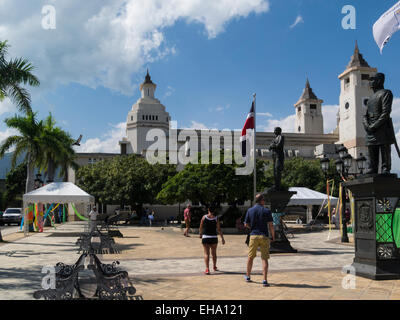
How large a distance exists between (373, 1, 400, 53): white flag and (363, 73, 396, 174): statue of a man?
1.78m

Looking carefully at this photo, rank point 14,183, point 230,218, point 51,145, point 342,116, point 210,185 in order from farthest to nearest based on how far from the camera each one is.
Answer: point 342,116
point 14,183
point 51,145
point 230,218
point 210,185

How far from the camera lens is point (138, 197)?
36531 mm

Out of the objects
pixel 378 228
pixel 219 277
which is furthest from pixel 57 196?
pixel 378 228

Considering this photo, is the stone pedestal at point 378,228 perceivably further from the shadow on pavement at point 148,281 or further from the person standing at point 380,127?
the shadow on pavement at point 148,281

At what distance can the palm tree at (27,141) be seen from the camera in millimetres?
26188

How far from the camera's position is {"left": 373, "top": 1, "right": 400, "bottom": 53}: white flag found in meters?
9.38

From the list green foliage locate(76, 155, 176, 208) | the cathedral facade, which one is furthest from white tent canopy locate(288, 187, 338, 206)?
the cathedral facade

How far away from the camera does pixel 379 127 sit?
8180 mm

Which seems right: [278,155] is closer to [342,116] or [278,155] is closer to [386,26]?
[386,26]

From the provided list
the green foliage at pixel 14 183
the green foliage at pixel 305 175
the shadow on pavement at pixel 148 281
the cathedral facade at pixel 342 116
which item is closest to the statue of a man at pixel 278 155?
the shadow on pavement at pixel 148 281

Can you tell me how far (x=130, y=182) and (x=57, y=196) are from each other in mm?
15860

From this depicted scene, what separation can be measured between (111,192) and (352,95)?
191 ft

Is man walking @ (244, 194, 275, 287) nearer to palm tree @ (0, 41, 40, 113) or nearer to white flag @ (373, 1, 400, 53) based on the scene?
Result: white flag @ (373, 1, 400, 53)

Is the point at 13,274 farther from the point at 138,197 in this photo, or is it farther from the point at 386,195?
the point at 138,197
